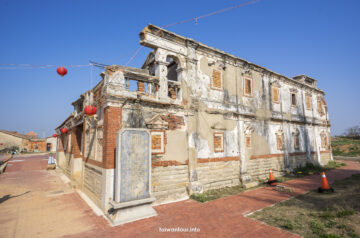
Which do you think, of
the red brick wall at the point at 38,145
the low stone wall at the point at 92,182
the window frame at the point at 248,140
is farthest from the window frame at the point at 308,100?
the red brick wall at the point at 38,145

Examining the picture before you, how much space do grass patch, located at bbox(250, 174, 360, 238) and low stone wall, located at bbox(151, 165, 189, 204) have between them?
3179mm

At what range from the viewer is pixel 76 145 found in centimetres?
1241

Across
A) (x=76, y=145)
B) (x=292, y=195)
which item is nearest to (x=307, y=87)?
(x=292, y=195)

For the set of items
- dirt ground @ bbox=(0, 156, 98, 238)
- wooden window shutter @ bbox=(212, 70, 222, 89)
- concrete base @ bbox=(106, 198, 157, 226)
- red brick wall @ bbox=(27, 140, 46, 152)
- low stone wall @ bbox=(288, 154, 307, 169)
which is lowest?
dirt ground @ bbox=(0, 156, 98, 238)

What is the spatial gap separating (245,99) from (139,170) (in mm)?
8512

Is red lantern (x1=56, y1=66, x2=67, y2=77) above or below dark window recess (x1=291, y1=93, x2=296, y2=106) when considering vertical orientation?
below

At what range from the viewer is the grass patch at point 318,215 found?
5.26m

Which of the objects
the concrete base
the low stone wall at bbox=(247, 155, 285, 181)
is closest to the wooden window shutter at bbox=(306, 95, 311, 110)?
the low stone wall at bbox=(247, 155, 285, 181)

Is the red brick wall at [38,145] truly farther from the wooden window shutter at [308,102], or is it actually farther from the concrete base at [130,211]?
the wooden window shutter at [308,102]

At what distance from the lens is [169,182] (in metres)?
8.27

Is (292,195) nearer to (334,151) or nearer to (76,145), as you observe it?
(76,145)

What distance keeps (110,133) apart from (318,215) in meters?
7.76

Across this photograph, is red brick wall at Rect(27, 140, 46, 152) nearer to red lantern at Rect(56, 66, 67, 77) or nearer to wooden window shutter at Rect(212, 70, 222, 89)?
red lantern at Rect(56, 66, 67, 77)

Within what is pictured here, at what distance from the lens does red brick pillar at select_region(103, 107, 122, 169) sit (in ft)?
23.3
